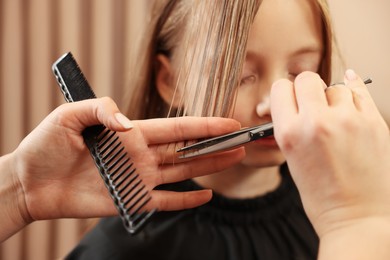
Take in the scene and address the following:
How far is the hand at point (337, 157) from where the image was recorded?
0.42 metres

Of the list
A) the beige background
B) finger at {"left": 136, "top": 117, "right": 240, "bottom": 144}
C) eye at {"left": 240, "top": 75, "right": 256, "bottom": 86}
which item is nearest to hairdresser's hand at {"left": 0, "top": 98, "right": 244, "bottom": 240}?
finger at {"left": 136, "top": 117, "right": 240, "bottom": 144}

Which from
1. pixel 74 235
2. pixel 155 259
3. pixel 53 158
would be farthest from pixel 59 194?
pixel 74 235

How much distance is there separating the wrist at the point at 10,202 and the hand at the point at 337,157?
0.38m

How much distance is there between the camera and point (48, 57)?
110cm

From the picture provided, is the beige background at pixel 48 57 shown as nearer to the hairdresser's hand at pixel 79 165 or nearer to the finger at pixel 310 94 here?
the hairdresser's hand at pixel 79 165

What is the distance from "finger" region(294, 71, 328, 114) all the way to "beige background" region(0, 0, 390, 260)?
0.69m

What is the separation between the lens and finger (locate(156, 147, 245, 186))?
0.58 metres

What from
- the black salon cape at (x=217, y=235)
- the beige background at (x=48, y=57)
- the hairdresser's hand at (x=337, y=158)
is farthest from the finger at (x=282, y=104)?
the beige background at (x=48, y=57)

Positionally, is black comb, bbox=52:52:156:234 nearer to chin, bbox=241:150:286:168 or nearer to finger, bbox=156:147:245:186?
finger, bbox=156:147:245:186

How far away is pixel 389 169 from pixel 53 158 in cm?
41

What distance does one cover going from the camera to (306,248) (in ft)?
2.42

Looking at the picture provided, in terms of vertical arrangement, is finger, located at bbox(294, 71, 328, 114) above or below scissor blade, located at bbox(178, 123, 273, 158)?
above

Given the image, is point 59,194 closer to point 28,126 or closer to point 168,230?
point 168,230

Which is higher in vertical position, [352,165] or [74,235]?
[352,165]
